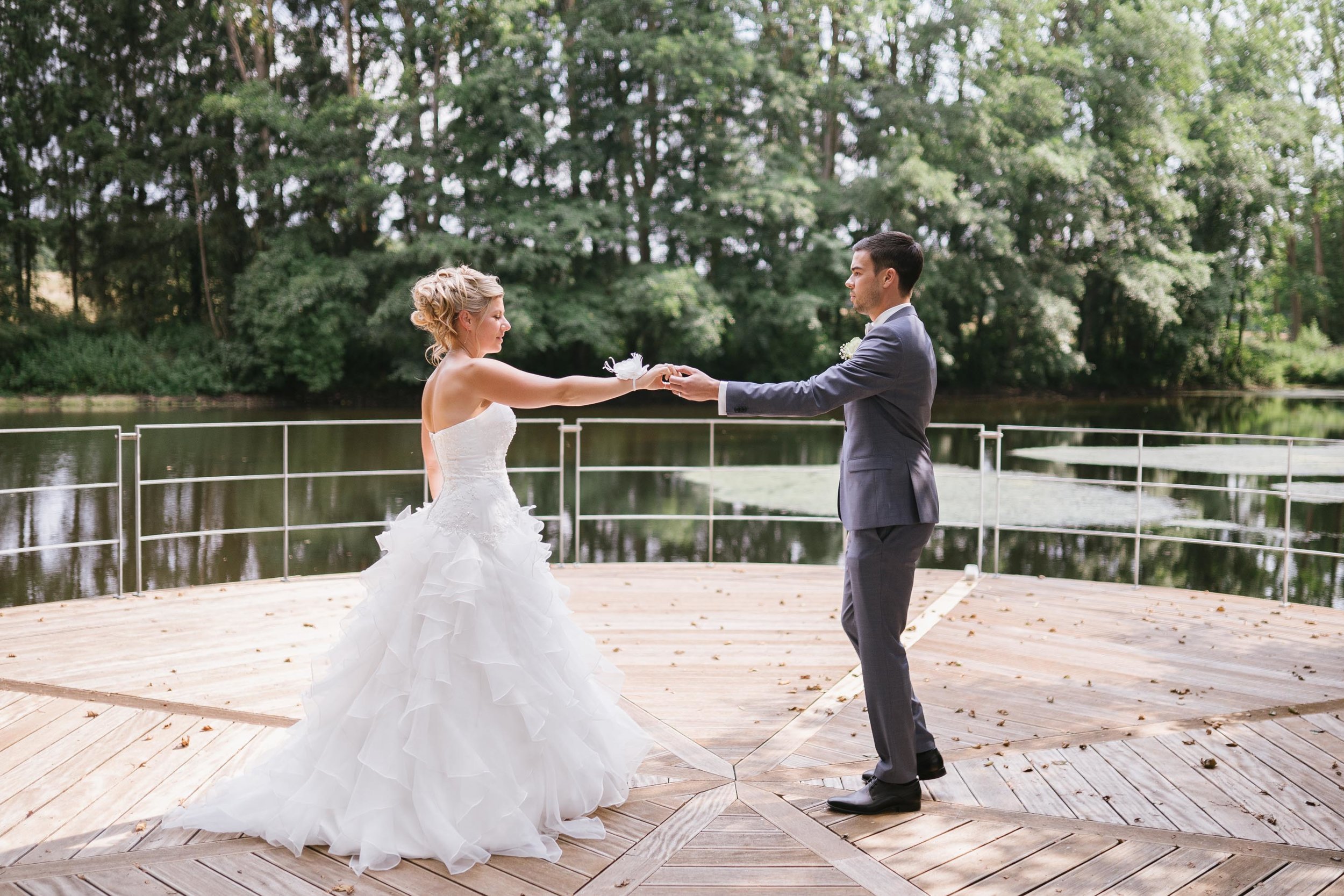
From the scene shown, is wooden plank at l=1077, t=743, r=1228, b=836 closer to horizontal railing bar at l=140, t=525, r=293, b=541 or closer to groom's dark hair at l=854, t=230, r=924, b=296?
groom's dark hair at l=854, t=230, r=924, b=296

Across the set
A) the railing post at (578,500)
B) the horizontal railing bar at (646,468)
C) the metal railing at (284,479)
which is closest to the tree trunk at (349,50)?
the railing post at (578,500)

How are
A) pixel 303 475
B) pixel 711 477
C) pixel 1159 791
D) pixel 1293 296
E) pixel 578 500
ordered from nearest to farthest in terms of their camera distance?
pixel 1159 791, pixel 711 477, pixel 578 500, pixel 303 475, pixel 1293 296

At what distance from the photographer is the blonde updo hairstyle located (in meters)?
2.95

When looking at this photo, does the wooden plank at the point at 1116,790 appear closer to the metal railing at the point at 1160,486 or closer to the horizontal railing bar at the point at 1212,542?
the metal railing at the point at 1160,486

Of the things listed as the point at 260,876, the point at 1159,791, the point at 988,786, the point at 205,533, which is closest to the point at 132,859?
the point at 260,876

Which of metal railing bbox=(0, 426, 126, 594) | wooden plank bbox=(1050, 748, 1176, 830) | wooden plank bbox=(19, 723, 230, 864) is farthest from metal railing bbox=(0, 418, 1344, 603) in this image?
wooden plank bbox=(1050, 748, 1176, 830)

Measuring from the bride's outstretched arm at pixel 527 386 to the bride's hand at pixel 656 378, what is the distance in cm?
11

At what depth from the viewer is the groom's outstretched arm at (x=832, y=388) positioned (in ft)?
9.23

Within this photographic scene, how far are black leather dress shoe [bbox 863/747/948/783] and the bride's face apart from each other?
66.0 inches

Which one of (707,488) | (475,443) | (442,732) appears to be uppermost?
(475,443)

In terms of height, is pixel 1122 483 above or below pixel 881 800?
above

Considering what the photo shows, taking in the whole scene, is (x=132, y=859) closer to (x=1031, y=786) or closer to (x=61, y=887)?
(x=61, y=887)

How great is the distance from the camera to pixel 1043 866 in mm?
2658

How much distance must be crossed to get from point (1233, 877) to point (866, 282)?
1.75 m
